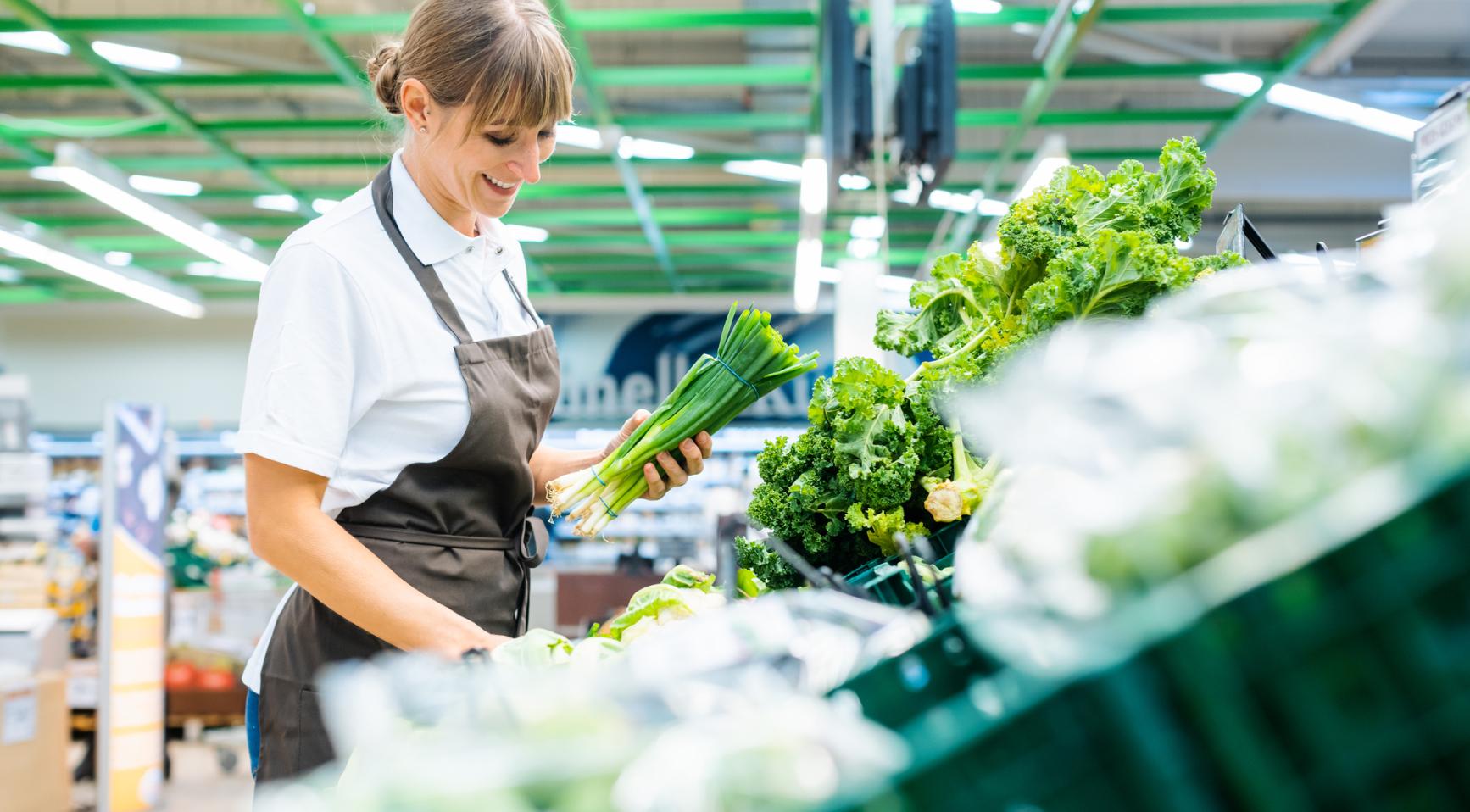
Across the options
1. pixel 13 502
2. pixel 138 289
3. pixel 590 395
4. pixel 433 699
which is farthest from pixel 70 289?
pixel 433 699

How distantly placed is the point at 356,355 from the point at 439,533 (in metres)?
0.28

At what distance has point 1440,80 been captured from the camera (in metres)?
7.92

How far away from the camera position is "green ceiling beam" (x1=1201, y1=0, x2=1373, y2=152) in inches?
260

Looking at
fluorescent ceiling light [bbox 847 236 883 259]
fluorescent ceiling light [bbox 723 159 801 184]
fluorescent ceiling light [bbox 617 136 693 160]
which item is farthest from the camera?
fluorescent ceiling light [bbox 847 236 883 259]

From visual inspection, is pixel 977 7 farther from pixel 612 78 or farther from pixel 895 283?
pixel 895 283

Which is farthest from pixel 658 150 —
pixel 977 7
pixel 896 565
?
pixel 896 565

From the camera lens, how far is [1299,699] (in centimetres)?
42

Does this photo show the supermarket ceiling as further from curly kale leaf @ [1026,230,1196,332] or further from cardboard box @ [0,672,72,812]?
curly kale leaf @ [1026,230,1196,332]

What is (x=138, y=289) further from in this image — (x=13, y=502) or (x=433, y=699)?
(x=433, y=699)

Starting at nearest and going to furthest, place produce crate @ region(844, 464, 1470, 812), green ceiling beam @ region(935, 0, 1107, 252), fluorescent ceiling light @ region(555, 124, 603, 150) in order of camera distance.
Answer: produce crate @ region(844, 464, 1470, 812), green ceiling beam @ region(935, 0, 1107, 252), fluorescent ceiling light @ region(555, 124, 603, 150)

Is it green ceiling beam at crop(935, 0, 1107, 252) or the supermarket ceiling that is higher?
the supermarket ceiling

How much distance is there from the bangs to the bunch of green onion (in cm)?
40

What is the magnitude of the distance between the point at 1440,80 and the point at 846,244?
585 centimetres

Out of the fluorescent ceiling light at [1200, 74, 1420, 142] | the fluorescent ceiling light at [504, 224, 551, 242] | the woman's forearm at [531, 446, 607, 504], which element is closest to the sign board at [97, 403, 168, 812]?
the woman's forearm at [531, 446, 607, 504]
